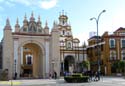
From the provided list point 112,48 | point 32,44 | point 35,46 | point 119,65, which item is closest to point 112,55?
point 112,48

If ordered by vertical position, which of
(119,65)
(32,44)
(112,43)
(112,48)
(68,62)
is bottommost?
(119,65)

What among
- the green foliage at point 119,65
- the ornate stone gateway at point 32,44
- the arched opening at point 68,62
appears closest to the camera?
the ornate stone gateway at point 32,44

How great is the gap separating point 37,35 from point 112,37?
30.0 m

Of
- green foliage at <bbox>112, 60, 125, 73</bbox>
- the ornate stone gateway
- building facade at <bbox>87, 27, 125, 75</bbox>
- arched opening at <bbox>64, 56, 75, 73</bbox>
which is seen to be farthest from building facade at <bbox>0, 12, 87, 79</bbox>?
arched opening at <bbox>64, 56, 75, 73</bbox>

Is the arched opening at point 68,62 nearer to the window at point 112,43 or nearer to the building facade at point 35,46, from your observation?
the window at point 112,43

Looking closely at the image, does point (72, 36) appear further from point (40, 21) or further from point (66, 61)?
point (40, 21)

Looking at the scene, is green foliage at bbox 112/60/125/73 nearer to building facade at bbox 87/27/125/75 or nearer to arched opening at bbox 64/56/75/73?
building facade at bbox 87/27/125/75

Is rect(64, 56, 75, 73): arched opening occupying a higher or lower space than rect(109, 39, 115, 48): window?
lower

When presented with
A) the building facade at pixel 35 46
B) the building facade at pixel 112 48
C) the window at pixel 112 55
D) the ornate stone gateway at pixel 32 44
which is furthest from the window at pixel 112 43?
the ornate stone gateway at pixel 32 44

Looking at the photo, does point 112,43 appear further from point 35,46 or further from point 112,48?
point 35,46

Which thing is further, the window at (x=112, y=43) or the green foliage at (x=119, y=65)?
the window at (x=112, y=43)

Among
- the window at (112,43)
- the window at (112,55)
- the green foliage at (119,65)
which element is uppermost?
the window at (112,43)

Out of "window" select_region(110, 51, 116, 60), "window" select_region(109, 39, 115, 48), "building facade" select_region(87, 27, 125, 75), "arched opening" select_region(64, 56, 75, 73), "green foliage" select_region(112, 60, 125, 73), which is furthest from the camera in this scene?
"arched opening" select_region(64, 56, 75, 73)

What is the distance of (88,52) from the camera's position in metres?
106
